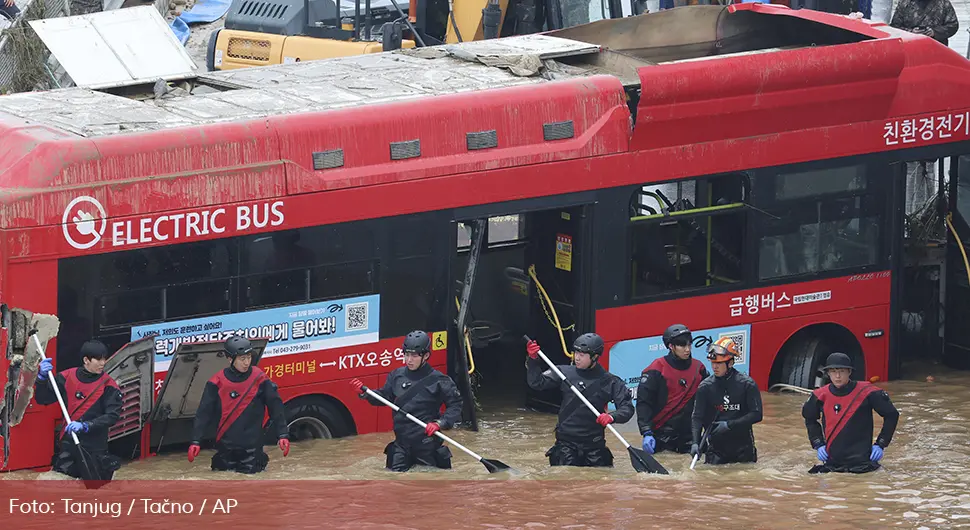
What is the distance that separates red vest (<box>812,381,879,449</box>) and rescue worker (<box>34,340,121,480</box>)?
5.05 m

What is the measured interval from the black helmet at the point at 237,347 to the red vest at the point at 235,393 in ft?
0.61

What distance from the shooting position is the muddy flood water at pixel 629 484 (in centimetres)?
1216

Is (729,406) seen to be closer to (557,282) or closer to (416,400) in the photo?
(416,400)

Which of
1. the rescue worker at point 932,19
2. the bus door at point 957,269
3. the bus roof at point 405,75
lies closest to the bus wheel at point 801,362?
the bus door at point 957,269

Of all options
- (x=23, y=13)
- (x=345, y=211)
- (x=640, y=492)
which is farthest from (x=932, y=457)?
(x=23, y=13)

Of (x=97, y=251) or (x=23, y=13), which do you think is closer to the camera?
(x=97, y=251)

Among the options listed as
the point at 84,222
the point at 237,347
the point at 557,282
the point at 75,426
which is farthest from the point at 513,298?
the point at 75,426

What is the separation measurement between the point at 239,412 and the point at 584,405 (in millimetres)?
2530

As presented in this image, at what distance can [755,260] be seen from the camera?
15.8 metres

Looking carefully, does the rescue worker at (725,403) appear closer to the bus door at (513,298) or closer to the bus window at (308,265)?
the bus door at (513,298)

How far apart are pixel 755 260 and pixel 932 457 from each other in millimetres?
2435

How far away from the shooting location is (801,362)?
16.2 metres

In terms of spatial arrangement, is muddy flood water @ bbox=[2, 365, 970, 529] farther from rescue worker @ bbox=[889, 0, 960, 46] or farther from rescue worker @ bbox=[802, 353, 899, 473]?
rescue worker @ bbox=[889, 0, 960, 46]

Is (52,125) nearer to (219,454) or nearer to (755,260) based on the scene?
(219,454)
